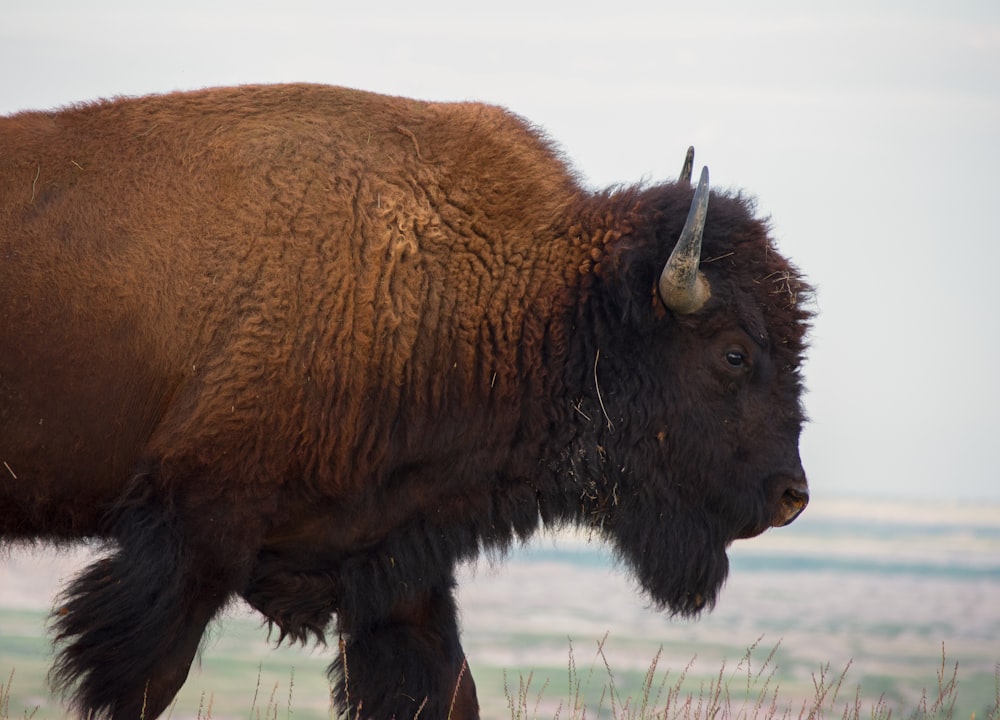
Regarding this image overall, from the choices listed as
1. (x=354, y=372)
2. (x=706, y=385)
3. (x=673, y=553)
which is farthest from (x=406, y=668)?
(x=706, y=385)

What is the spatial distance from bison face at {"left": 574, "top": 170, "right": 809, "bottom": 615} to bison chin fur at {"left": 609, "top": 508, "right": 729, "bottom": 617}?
48 millimetres

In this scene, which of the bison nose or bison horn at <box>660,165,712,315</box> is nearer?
bison horn at <box>660,165,712,315</box>

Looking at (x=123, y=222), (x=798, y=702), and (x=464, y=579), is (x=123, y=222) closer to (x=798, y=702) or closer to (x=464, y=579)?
(x=464, y=579)

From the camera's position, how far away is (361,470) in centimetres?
478

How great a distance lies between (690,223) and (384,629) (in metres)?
2.08

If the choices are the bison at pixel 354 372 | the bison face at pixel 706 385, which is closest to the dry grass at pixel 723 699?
the bison at pixel 354 372

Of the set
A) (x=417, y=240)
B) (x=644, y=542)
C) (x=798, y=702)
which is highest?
(x=417, y=240)

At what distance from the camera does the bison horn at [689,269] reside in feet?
15.7

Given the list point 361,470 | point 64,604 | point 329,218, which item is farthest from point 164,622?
point 329,218

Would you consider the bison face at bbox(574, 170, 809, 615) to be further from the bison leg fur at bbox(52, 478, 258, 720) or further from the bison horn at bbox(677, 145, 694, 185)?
the bison leg fur at bbox(52, 478, 258, 720)

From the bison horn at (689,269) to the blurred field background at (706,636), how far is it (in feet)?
29.0

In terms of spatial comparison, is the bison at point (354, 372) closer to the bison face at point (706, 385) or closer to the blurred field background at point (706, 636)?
the bison face at point (706, 385)

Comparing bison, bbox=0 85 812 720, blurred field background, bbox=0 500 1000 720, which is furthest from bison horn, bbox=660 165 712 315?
blurred field background, bbox=0 500 1000 720

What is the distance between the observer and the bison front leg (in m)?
5.30
